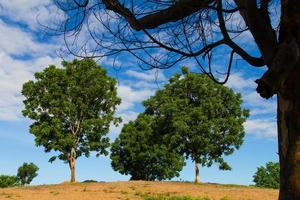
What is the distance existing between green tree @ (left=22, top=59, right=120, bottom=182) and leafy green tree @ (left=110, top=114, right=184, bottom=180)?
5823 mm

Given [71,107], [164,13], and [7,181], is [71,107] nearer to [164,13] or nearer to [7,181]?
[7,181]

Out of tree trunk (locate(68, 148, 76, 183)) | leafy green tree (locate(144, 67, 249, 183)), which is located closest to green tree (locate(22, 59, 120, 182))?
tree trunk (locate(68, 148, 76, 183))

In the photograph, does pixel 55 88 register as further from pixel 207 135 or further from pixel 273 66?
pixel 273 66

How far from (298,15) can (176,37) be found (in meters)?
1.70

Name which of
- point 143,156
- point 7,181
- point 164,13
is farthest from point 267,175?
point 164,13

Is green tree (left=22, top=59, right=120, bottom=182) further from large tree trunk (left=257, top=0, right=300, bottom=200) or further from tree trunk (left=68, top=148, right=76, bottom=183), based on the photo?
large tree trunk (left=257, top=0, right=300, bottom=200)

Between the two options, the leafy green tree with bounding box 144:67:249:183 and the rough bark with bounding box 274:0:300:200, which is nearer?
the rough bark with bounding box 274:0:300:200

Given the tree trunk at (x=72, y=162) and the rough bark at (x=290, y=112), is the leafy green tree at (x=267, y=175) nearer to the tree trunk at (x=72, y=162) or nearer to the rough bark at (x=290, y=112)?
the tree trunk at (x=72, y=162)

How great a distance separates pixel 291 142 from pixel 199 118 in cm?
3260

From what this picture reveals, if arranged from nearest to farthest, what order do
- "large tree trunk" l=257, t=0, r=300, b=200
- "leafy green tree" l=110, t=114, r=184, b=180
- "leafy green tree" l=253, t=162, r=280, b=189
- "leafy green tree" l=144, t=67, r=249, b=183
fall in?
"large tree trunk" l=257, t=0, r=300, b=200
"leafy green tree" l=144, t=67, r=249, b=183
"leafy green tree" l=110, t=114, r=184, b=180
"leafy green tree" l=253, t=162, r=280, b=189

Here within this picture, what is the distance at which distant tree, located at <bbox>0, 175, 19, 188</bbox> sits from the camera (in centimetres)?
5223

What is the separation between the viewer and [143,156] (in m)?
44.7

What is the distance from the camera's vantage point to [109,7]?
19.4 feet

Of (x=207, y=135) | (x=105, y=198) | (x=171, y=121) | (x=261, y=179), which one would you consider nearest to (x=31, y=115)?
(x=171, y=121)
